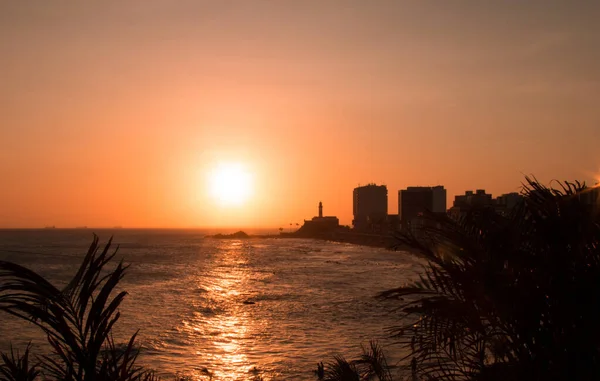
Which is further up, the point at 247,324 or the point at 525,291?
the point at 525,291

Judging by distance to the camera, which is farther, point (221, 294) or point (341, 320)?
point (221, 294)

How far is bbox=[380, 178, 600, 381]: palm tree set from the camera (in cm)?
462

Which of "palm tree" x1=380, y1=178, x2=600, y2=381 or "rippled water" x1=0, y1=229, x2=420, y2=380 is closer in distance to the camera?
"palm tree" x1=380, y1=178, x2=600, y2=381

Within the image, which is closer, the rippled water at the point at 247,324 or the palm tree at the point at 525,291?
the palm tree at the point at 525,291

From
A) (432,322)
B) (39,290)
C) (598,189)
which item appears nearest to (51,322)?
(39,290)

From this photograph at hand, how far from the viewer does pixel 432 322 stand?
207 inches

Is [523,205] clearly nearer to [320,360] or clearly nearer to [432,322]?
[432,322]

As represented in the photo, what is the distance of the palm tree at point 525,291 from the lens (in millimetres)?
4621

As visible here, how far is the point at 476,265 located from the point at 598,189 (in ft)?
6.57

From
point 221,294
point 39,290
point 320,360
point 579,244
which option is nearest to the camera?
point 39,290

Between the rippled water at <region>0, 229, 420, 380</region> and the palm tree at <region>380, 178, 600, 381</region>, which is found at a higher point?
the palm tree at <region>380, 178, 600, 381</region>

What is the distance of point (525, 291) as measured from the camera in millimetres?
4738

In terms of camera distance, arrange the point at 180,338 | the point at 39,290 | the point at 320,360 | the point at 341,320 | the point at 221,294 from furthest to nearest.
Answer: the point at 221,294 < the point at 341,320 < the point at 180,338 < the point at 320,360 < the point at 39,290

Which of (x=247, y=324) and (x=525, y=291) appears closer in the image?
(x=525, y=291)
